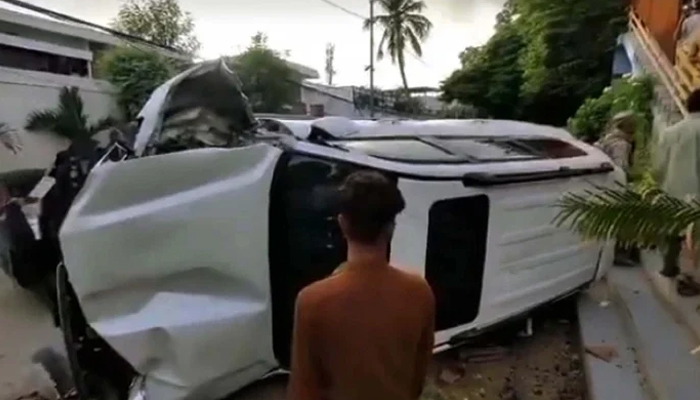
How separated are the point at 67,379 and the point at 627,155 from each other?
5519 mm

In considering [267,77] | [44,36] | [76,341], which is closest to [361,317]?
[76,341]

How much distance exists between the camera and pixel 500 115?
27.2 m

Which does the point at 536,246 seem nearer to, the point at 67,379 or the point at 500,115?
the point at 67,379

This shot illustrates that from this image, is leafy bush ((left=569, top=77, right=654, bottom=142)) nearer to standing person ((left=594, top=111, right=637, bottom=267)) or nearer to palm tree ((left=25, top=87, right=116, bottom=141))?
standing person ((left=594, top=111, right=637, bottom=267))

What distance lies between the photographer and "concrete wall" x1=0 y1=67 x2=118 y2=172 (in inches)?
756

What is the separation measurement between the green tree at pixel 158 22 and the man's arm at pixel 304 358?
3611cm

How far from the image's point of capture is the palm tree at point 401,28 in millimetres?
46594

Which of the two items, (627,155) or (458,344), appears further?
(627,155)

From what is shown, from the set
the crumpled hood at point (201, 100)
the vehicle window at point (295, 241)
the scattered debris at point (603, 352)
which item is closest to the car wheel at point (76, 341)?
the crumpled hood at point (201, 100)

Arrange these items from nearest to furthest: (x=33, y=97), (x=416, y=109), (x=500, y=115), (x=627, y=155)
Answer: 1. (x=627, y=155)
2. (x=33, y=97)
3. (x=500, y=115)
4. (x=416, y=109)

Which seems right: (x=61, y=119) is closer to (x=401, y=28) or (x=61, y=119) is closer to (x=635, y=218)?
(x=635, y=218)

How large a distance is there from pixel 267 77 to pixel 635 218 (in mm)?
22798

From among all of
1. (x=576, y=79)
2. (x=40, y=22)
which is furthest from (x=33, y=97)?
(x=576, y=79)

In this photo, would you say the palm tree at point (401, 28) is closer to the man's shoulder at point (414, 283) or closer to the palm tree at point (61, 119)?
the palm tree at point (61, 119)
